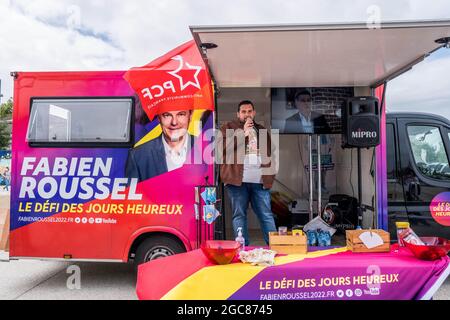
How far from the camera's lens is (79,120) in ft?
12.7

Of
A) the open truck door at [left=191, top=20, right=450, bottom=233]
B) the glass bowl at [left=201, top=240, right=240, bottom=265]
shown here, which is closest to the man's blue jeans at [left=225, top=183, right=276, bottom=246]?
the open truck door at [left=191, top=20, right=450, bottom=233]

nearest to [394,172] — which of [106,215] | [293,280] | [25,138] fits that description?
[293,280]

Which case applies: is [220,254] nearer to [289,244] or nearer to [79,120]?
[289,244]

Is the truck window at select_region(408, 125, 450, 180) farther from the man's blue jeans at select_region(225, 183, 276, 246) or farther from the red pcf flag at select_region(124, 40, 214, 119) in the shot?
the red pcf flag at select_region(124, 40, 214, 119)

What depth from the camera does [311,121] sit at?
473cm

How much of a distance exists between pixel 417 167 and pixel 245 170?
1.87m

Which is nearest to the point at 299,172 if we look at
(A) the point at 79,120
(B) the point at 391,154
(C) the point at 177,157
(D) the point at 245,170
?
(B) the point at 391,154

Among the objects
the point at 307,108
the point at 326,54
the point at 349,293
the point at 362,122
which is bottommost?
the point at 349,293

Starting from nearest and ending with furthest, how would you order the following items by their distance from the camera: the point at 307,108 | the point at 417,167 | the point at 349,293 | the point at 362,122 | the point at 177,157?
the point at 349,293, the point at 177,157, the point at 362,122, the point at 417,167, the point at 307,108

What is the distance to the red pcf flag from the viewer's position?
382cm

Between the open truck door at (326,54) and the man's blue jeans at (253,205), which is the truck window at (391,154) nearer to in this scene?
the open truck door at (326,54)

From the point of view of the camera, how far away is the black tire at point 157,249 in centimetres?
383

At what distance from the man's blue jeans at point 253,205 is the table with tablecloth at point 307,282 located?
1.52 m

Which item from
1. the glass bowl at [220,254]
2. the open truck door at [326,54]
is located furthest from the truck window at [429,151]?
the glass bowl at [220,254]
